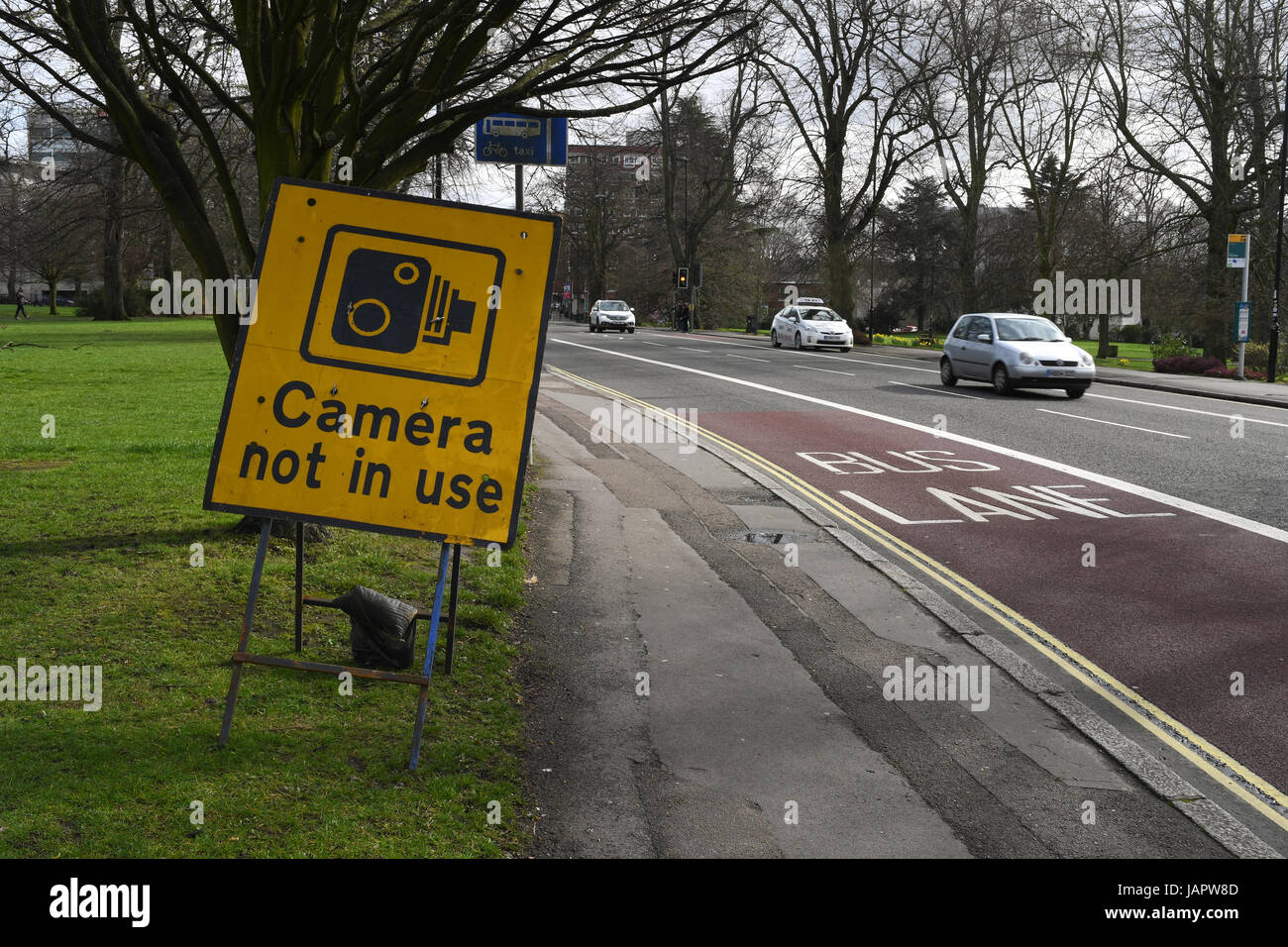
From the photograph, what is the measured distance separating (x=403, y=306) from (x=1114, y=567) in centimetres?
629

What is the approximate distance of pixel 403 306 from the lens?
5.05m

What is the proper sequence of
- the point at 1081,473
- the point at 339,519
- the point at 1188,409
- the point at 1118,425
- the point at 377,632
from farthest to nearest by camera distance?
the point at 1188,409 < the point at 1118,425 < the point at 1081,473 < the point at 377,632 < the point at 339,519

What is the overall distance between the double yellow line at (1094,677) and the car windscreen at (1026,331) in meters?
12.5

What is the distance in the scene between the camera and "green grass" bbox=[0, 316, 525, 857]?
399 cm

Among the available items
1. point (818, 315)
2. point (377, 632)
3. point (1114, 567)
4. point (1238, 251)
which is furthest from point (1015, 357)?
point (818, 315)

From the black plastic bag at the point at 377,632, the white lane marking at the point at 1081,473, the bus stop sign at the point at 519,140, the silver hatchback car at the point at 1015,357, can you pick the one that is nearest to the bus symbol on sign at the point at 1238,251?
the silver hatchback car at the point at 1015,357

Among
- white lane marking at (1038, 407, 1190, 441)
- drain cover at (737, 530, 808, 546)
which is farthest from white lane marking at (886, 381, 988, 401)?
drain cover at (737, 530, 808, 546)

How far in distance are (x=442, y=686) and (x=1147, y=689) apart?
12.7 feet

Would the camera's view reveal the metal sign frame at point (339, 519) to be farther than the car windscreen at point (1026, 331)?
No

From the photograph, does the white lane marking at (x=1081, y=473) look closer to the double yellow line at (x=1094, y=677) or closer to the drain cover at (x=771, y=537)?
the double yellow line at (x=1094, y=677)

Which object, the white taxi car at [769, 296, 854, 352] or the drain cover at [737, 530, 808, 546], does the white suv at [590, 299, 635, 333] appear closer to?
the white taxi car at [769, 296, 854, 352]

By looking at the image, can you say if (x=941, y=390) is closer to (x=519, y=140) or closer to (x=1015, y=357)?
(x=1015, y=357)

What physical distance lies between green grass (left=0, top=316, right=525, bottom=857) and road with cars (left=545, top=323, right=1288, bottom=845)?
3.39m

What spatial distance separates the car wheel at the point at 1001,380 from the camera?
22.5m
